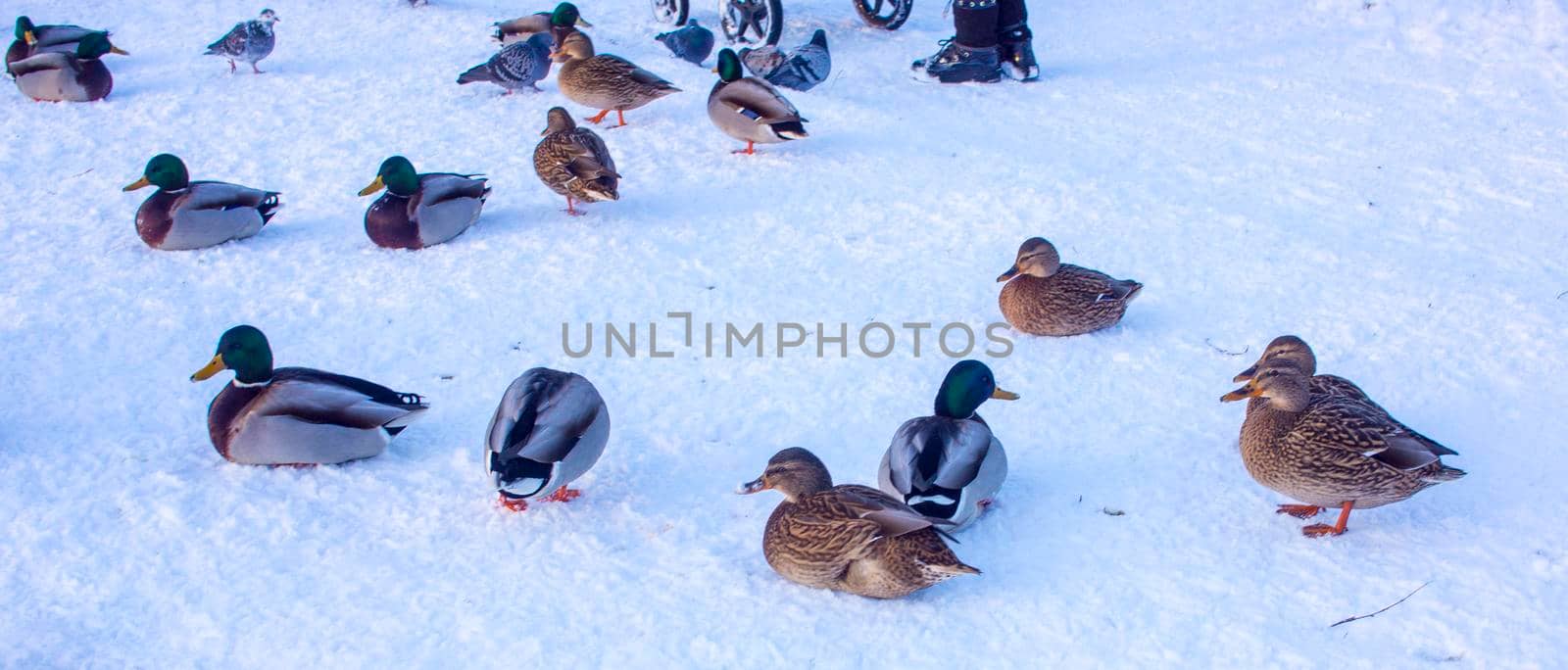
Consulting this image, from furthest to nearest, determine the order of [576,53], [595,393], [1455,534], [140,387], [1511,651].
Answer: [576,53] → [140,387] → [595,393] → [1455,534] → [1511,651]

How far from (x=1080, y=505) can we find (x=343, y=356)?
10.3 feet

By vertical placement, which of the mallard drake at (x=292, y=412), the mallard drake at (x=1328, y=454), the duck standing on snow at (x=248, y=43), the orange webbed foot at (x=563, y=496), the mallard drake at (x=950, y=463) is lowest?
the orange webbed foot at (x=563, y=496)

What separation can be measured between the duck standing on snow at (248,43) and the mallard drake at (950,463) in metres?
6.62

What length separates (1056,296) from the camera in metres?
5.16

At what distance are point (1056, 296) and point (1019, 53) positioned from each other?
4.57m

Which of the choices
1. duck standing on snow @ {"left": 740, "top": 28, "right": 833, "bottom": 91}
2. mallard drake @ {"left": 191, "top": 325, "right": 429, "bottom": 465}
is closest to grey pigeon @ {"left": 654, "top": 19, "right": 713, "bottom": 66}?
duck standing on snow @ {"left": 740, "top": 28, "right": 833, "bottom": 91}

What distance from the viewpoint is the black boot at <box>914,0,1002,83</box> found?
29.7ft

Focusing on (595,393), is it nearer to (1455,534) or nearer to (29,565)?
(29,565)

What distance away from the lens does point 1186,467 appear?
4.22m

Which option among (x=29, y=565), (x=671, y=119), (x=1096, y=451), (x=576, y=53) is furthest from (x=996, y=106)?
(x=29, y=565)

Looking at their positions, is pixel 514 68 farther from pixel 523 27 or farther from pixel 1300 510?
pixel 1300 510

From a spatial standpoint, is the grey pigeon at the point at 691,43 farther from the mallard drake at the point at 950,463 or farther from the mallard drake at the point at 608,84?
the mallard drake at the point at 950,463

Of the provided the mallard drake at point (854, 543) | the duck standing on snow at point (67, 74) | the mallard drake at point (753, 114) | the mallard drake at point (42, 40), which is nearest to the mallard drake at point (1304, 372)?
the mallard drake at point (854, 543)

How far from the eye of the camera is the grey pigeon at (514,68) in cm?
819
